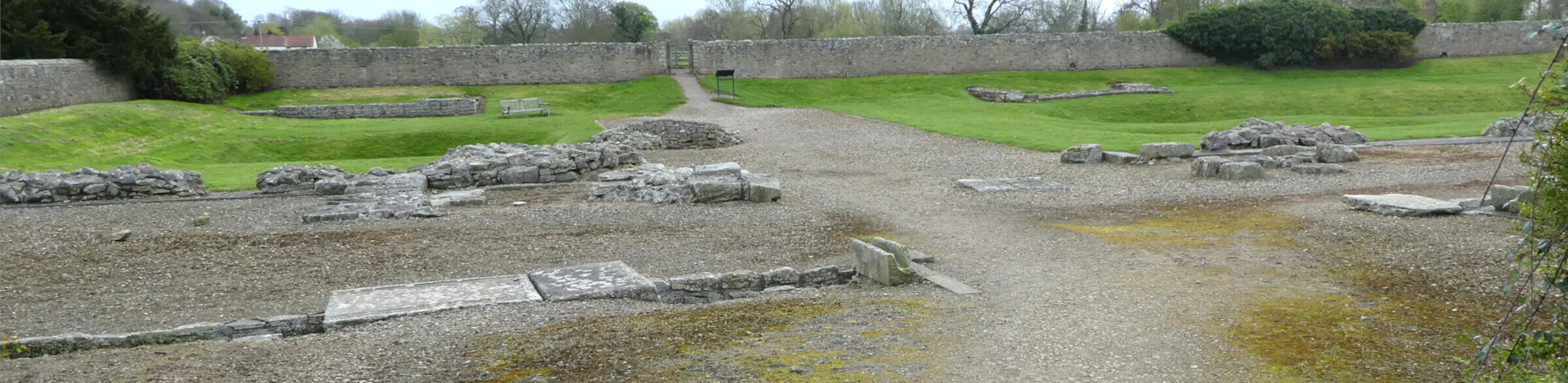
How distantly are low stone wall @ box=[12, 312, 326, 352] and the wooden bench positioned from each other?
2436 centimetres

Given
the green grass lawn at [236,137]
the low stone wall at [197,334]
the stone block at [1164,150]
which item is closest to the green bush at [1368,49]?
the green grass lawn at [236,137]

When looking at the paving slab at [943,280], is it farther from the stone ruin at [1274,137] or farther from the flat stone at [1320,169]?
the stone ruin at [1274,137]

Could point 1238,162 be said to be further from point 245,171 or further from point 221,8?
point 221,8

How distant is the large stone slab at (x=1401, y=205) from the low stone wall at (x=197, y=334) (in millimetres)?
11650

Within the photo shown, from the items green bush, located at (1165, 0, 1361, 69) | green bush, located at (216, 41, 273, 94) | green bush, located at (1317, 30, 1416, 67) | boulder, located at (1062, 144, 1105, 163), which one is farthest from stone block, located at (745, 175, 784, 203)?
green bush, located at (1317, 30, 1416, 67)

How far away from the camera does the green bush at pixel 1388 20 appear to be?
45.0 meters

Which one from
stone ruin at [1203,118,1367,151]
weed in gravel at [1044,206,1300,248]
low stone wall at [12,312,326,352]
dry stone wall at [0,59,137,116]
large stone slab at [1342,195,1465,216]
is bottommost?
low stone wall at [12,312,326,352]

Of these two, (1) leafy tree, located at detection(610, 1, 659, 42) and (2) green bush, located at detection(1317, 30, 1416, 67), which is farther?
(1) leafy tree, located at detection(610, 1, 659, 42)

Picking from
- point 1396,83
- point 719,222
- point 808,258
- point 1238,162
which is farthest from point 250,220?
point 1396,83

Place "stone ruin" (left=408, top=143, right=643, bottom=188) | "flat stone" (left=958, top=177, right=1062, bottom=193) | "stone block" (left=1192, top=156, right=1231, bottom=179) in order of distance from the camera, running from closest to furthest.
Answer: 1. "flat stone" (left=958, top=177, right=1062, bottom=193)
2. "stone block" (left=1192, top=156, right=1231, bottom=179)
3. "stone ruin" (left=408, top=143, right=643, bottom=188)

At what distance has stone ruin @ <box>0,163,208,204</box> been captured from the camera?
52.6ft

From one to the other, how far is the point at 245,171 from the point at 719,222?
11821 mm

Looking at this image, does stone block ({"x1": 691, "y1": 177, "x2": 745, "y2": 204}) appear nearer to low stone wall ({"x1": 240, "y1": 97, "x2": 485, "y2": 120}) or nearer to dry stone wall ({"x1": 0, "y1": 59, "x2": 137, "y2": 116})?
dry stone wall ({"x1": 0, "y1": 59, "x2": 137, "y2": 116})

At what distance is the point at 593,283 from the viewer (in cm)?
950
